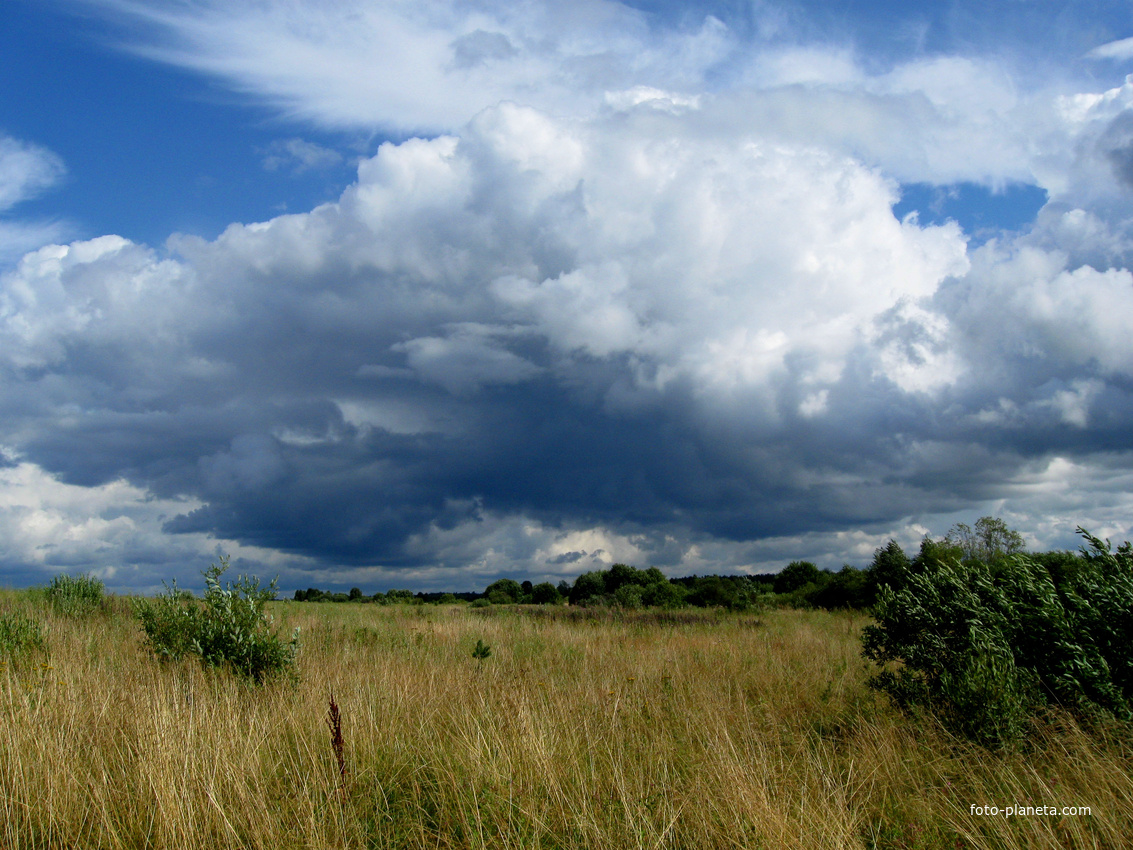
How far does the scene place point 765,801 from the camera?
4855 mm

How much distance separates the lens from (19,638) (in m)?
10.7

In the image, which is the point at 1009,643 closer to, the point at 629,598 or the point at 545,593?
the point at 629,598

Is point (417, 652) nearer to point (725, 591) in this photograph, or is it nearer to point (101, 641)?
point (101, 641)

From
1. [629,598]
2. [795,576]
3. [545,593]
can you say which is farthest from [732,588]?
[795,576]

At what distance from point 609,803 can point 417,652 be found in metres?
9.64

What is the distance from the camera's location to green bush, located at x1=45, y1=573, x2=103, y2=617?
1627 cm

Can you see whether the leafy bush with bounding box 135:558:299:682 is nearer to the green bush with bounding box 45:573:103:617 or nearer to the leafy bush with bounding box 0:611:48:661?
the leafy bush with bounding box 0:611:48:661

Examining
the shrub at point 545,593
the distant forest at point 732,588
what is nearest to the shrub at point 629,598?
the distant forest at point 732,588

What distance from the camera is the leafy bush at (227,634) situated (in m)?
9.92

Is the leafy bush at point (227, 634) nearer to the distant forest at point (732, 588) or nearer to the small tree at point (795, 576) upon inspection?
the distant forest at point (732, 588)

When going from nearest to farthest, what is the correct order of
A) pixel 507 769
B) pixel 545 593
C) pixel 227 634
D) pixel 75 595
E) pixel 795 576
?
1. pixel 507 769
2. pixel 227 634
3. pixel 75 595
4. pixel 545 593
5. pixel 795 576

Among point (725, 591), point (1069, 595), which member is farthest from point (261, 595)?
point (725, 591)

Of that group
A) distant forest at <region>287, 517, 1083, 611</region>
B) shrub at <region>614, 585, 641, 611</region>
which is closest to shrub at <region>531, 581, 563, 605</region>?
distant forest at <region>287, 517, 1083, 611</region>

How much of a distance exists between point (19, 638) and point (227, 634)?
3850mm
